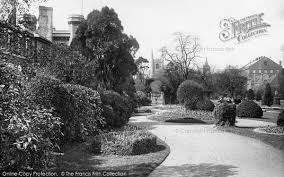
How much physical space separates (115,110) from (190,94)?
613 inches

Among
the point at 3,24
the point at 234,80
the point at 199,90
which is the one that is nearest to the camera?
the point at 3,24

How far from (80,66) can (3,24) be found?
8416 mm

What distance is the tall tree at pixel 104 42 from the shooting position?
21719 mm

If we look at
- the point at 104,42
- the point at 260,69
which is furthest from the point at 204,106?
the point at 260,69

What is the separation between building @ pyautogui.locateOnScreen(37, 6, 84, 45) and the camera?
24373 mm

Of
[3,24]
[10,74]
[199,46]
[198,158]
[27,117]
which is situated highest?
[199,46]

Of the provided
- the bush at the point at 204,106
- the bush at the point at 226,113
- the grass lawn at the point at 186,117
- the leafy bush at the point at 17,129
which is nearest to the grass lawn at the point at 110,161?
the leafy bush at the point at 17,129

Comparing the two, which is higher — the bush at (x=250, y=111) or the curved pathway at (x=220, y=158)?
the bush at (x=250, y=111)

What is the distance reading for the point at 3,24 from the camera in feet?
22.4

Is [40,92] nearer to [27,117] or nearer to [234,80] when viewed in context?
[27,117]

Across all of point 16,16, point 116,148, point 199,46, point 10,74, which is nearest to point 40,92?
point 16,16

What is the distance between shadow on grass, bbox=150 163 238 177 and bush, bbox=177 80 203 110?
21235 mm

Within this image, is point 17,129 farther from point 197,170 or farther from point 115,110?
point 115,110

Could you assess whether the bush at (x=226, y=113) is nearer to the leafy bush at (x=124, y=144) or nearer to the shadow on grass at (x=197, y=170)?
the leafy bush at (x=124, y=144)
